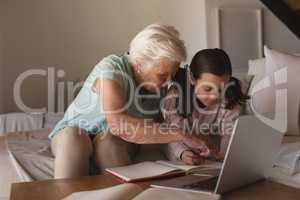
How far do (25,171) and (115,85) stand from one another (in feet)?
1.32

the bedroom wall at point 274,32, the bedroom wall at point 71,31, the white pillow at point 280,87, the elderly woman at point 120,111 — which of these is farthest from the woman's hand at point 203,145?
the bedroom wall at point 274,32

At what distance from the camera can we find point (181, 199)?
0.82 meters

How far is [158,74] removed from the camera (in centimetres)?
131

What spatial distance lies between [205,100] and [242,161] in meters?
0.53

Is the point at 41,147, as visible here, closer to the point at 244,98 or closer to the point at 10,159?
the point at 10,159

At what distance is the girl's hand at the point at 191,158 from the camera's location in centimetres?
120

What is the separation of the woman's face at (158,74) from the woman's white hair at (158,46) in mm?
19

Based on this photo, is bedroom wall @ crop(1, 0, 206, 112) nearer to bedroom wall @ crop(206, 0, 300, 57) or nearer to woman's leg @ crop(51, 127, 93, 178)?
bedroom wall @ crop(206, 0, 300, 57)

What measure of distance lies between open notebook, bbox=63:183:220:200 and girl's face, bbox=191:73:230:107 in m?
0.57

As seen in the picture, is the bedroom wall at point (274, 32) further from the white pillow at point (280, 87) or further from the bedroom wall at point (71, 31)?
the white pillow at point (280, 87)

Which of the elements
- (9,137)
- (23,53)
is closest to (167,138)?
(9,137)

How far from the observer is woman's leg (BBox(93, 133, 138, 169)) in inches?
48.1

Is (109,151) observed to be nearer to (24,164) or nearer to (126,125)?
(126,125)

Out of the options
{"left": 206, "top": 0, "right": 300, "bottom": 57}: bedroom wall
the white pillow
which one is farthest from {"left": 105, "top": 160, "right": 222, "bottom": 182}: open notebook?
{"left": 206, "top": 0, "right": 300, "bottom": 57}: bedroom wall
